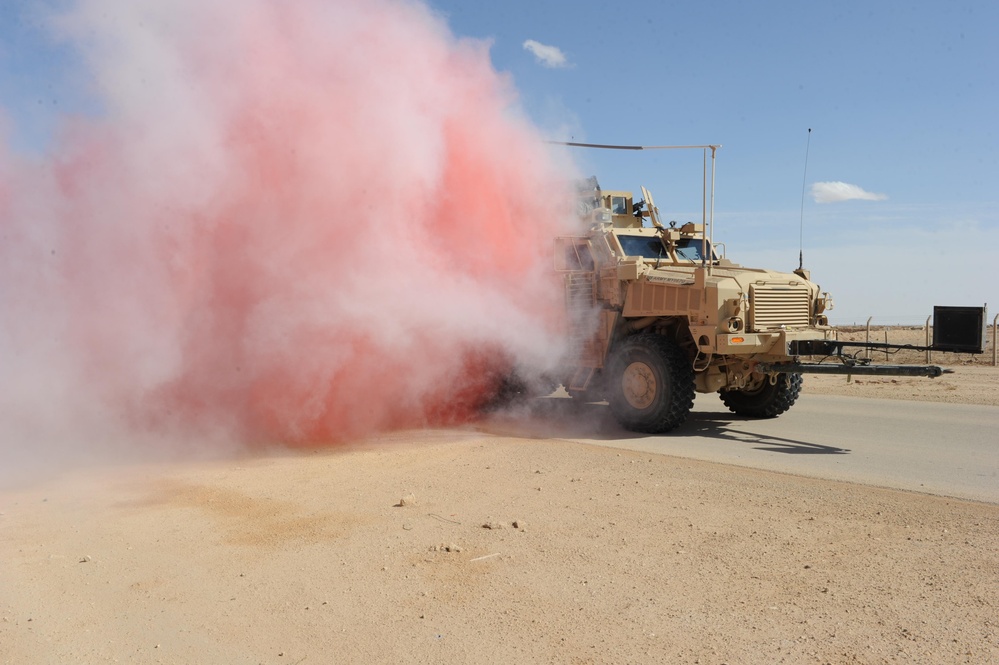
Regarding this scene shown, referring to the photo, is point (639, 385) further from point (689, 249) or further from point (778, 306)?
point (689, 249)

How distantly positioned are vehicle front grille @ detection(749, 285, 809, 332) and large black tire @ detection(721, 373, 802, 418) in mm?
999

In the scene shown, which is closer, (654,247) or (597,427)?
(597,427)

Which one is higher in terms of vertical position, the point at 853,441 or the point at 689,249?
the point at 689,249

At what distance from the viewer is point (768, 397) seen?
1118 centimetres

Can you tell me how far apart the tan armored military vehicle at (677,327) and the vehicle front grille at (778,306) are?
0.05 ft

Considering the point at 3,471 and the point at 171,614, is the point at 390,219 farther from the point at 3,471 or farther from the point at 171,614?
the point at 171,614

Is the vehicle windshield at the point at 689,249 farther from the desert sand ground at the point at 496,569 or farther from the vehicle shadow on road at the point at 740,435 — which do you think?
the desert sand ground at the point at 496,569

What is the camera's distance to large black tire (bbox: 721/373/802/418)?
36.1ft

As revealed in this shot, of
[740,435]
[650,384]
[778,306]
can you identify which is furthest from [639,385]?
[778,306]

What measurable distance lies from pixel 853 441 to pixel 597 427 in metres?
3.05

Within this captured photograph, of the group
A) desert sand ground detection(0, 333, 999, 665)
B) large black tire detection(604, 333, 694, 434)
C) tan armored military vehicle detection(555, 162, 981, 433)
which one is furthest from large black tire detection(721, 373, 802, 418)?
desert sand ground detection(0, 333, 999, 665)

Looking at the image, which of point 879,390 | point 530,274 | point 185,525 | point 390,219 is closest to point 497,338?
point 530,274

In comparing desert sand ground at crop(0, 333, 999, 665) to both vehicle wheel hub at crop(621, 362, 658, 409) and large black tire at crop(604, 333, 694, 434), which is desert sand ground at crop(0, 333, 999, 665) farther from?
vehicle wheel hub at crop(621, 362, 658, 409)

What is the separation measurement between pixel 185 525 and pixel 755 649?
4258 millimetres
